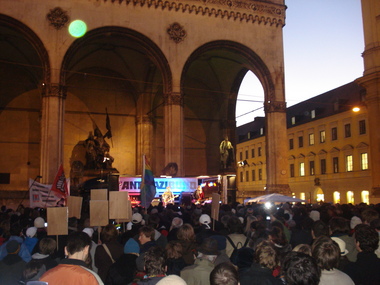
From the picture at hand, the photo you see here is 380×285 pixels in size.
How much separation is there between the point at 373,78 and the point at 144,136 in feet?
47.4

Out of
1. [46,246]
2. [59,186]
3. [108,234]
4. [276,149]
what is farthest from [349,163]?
[46,246]

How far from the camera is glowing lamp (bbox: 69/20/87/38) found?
21.7 meters

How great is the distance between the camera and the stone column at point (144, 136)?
29.7m

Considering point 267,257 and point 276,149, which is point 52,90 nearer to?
point 276,149

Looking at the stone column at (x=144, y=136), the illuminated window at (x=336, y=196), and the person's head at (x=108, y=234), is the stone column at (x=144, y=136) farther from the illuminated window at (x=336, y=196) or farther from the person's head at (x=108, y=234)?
the person's head at (x=108, y=234)

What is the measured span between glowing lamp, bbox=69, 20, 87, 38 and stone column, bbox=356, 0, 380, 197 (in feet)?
47.0

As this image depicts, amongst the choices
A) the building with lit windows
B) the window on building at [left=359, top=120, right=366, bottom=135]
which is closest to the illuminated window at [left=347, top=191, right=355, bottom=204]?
the building with lit windows

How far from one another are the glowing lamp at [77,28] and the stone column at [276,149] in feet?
34.9

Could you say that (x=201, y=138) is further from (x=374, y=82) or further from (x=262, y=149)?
(x=262, y=149)

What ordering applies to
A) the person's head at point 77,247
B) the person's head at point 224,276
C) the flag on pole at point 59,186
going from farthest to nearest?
the flag on pole at point 59,186
the person's head at point 77,247
the person's head at point 224,276

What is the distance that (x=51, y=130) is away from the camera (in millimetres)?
20953

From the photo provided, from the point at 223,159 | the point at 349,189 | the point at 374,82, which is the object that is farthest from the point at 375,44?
the point at 349,189

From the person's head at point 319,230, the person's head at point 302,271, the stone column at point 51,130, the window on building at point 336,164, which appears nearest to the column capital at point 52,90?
the stone column at point 51,130

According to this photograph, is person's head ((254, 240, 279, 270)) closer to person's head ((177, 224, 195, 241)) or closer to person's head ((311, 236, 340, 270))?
person's head ((311, 236, 340, 270))
